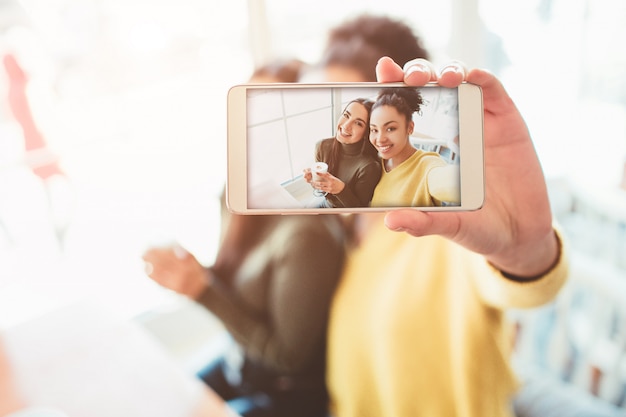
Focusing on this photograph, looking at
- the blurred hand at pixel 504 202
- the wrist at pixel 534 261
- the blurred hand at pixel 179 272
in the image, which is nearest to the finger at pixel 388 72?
the blurred hand at pixel 504 202

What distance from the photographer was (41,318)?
83 cm

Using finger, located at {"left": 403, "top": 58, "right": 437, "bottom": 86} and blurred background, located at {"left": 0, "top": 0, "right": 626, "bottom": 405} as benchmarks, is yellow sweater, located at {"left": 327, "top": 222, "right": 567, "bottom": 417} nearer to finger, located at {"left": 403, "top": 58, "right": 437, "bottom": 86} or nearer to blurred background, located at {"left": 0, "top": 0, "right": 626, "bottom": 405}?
finger, located at {"left": 403, "top": 58, "right": 437, "bottom": 86}

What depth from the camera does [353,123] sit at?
402 millimetres

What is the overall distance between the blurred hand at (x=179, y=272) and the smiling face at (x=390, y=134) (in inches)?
15.5

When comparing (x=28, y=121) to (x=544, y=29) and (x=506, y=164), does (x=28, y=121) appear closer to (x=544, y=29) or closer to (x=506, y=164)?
(x=506, y=164)

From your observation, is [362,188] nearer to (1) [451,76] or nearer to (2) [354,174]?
(2) [354,174]

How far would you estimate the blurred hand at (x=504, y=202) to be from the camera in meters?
0.42

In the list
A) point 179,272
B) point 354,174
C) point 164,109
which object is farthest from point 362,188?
point 164,109

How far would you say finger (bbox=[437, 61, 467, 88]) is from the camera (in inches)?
15.5

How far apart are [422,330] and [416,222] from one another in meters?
0.30

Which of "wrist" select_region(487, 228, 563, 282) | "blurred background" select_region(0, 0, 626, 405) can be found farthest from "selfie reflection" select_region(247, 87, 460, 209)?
"blurred background" select_region(0, 0, 626, 405)

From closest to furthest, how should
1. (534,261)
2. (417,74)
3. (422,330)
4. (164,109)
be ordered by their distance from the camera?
(417,74)
(534,261)
(422,330)
(164,109)

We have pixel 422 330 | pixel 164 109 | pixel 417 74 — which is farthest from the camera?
pixel 164 109

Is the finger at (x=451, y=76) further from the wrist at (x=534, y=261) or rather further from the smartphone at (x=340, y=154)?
the wrist at (x=534, y=261)
